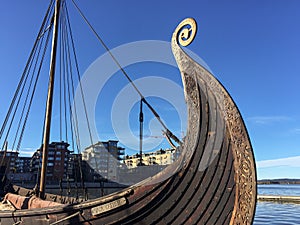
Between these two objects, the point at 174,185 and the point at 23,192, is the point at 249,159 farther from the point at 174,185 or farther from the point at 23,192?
the point at 23,192

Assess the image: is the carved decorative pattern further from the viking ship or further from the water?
Result: the water

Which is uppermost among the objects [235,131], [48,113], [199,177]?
[48,113]

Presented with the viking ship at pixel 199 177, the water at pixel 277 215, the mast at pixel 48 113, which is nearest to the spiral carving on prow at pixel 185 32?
the viking ship at pixel 199 177

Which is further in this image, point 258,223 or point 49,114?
point 258,223

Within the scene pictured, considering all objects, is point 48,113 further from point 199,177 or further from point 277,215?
point 277,215

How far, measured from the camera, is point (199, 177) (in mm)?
3643

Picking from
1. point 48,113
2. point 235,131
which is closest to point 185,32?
point 235,131

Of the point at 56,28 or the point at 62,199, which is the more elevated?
the point at 56,28

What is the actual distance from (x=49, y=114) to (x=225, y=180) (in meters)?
6.89

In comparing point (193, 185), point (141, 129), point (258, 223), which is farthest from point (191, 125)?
point (258, 223)

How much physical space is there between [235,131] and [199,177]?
2.67 feet

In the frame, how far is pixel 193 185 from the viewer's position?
144 inches

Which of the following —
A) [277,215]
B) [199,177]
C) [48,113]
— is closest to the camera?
[199,177]

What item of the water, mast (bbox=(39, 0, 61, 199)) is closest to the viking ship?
mast (bbox=(39, 0, 61, 199))
